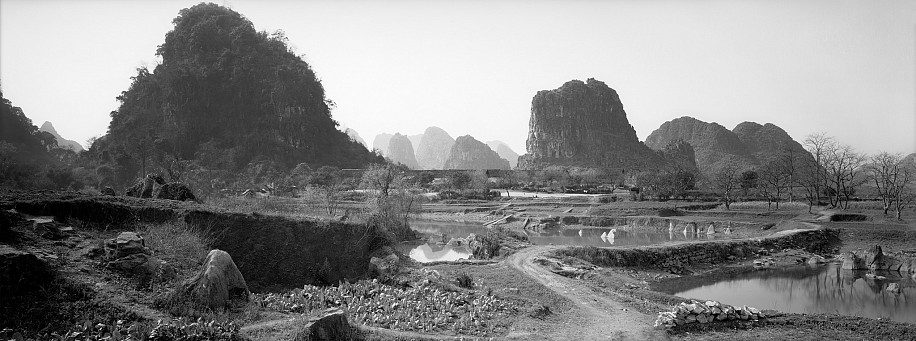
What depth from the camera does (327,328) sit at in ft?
32.7

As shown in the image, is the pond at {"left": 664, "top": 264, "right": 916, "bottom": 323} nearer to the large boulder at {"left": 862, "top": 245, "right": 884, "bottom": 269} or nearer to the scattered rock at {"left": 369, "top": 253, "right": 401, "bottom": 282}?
the large boulder at {"left": 862, "top": 245, "right": 884, "bottom": 269}

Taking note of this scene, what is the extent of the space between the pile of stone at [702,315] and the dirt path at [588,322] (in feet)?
1.63

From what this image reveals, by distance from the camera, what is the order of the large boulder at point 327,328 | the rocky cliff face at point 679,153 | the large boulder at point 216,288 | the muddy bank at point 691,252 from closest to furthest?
the large boulder at point 327,328 < the large boulder at point 216,288 < the muddy bank at point 691,252 < the rocky cliff face at point 679,153

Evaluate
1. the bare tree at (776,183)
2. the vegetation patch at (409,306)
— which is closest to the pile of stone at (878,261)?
the vegetation patch at (409,306)

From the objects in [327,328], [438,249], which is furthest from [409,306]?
[438,249]

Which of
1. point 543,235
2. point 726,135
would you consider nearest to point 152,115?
point 543,235

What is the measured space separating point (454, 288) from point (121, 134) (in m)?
107

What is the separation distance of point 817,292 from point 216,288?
25.8m

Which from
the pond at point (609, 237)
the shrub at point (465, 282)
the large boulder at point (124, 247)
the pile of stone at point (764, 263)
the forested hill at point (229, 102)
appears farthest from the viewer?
the forested hill at point (229, 102)

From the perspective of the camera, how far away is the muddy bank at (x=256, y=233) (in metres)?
14.7

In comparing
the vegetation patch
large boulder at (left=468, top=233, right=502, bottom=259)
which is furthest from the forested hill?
the vegetation patch

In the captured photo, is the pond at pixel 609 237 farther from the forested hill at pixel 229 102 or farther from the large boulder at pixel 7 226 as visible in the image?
the forested hill at pixel 229 102

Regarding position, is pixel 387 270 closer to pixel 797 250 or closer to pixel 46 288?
pixel 46 288

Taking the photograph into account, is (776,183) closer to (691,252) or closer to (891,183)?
(891,183)
